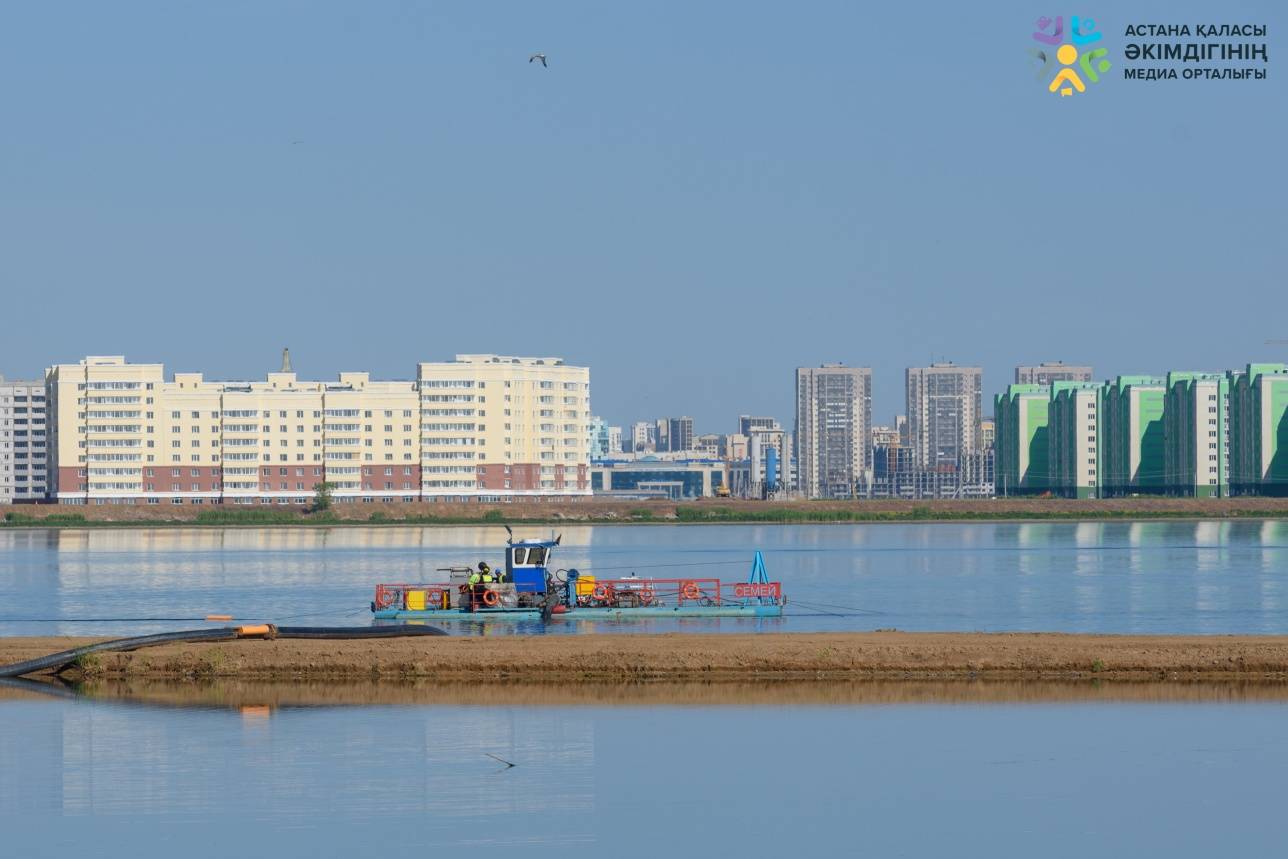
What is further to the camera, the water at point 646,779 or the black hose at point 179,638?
the black hose at point 179,638

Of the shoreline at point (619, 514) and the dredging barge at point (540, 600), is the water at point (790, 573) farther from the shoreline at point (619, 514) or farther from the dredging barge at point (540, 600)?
the shoreline at point (619, 514)

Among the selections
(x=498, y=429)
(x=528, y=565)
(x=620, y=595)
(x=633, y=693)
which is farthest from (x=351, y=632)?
(x=498, y=429)

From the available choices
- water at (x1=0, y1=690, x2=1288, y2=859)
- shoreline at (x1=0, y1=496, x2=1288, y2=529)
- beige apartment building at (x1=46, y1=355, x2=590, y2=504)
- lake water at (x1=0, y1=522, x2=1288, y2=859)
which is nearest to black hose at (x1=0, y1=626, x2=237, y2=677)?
lake water at (x1=0, y1=522, x2=1288, y2=859)

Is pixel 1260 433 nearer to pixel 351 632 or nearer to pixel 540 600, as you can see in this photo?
pixel 540 600

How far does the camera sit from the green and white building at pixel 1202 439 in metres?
182

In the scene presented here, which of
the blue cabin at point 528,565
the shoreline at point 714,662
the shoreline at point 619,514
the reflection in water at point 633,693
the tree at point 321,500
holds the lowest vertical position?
the shoreline at point 619,514

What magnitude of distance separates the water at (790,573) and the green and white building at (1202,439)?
143 ft

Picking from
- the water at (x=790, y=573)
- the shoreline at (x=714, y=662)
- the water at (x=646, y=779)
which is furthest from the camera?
the water at (x=790, y=573)

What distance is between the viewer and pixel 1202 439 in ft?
598

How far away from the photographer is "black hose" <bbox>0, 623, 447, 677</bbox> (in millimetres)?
33281

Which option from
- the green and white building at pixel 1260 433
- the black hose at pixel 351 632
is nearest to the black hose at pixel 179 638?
the black hose at pixel 351 632

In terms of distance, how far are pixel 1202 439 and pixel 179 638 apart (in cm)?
16061

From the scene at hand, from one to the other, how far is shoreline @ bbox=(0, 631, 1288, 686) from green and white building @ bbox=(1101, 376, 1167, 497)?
538 feet

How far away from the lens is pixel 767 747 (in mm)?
25938
